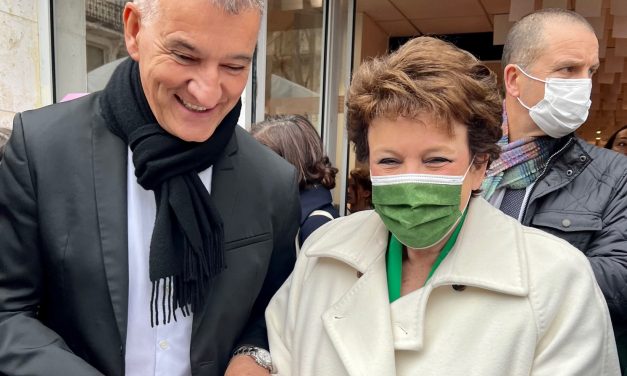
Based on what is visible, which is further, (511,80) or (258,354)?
(511,80)

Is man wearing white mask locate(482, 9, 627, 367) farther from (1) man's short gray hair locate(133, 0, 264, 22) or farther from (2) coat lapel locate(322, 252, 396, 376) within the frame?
(1) man's short gray hair locate(133, 0, 264, 22)

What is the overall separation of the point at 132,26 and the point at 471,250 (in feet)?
3.19

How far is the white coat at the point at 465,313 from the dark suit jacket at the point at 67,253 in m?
0.27

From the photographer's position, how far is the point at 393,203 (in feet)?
4.31

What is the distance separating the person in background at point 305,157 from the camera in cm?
251

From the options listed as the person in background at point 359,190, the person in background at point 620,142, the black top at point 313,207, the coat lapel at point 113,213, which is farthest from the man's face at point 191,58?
the person in background at point 620,142

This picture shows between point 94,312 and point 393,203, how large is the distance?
2.52 feet

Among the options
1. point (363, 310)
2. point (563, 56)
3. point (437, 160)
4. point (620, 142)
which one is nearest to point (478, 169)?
point (437, 160)

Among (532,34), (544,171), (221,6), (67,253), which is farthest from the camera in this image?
(532,34)

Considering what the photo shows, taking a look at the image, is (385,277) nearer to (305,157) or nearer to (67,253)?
(67,253)

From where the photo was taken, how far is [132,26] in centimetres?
124

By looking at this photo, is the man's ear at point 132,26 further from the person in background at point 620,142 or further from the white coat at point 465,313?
the person in background at point 620,142

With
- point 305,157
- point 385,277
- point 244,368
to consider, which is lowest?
point 244,368

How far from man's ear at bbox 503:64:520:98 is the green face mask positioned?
957 mm
